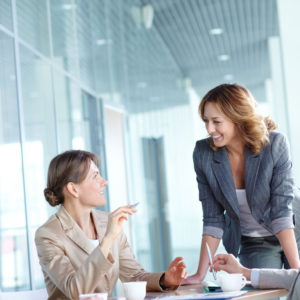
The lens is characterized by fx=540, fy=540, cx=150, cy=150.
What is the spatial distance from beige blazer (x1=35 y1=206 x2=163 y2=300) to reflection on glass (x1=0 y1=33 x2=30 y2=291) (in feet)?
3.88

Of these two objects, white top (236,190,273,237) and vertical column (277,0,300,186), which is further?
vertical column (277,0,300,186)

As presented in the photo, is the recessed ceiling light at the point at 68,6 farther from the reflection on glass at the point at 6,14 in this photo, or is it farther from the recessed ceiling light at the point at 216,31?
the recessed ceiling light at the point at 216,31

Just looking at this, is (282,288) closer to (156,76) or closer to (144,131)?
(144,131)

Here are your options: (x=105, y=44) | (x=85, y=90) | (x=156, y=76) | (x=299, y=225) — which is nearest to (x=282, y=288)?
(x=299, y=225)

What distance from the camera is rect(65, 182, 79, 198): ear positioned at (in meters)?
2.11

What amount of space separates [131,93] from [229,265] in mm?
5265

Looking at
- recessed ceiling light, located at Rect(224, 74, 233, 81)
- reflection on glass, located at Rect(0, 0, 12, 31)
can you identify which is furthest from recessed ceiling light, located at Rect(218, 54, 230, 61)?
reflection on glass, located at Rect(0, 0, 12, 31)

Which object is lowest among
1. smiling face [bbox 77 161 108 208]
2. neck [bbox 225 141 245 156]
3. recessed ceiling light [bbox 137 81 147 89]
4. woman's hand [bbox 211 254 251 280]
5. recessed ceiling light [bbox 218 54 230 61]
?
woman's hand [bbox 211 254 251 280]

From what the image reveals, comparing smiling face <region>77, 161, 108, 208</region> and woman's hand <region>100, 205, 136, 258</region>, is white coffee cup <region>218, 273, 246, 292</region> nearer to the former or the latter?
woman's hand <region>100, 205, 136, 258</region>

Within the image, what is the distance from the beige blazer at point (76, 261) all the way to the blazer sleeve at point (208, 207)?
1.23 feet

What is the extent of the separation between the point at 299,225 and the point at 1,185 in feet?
5.66

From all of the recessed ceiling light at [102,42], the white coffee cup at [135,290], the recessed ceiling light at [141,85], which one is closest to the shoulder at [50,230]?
the white coffee cup at [135,290]

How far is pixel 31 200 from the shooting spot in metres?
3.55

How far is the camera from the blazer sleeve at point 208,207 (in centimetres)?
237
